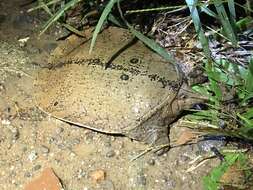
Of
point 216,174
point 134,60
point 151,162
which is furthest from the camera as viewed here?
point 134,60

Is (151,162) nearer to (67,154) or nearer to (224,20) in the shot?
(67,154)

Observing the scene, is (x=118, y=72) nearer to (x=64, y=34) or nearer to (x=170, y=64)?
(x=170, y=64)

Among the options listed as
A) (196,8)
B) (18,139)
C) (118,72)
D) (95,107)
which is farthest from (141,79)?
(18,139)

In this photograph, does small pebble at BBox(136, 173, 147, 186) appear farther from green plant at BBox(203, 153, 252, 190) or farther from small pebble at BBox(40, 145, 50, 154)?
small pebble at BBox(40, 145, 50, 154)

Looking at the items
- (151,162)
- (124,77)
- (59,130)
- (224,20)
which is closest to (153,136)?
(151,162)

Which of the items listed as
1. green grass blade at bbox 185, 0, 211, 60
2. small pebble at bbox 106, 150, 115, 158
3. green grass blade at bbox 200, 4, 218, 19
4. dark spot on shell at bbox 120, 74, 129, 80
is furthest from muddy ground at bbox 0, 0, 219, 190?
green grass blade at bbox 200, 4, 218, 19

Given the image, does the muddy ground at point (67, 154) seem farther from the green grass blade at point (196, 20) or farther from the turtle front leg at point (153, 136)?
the green grass blade at point (196, 20)
